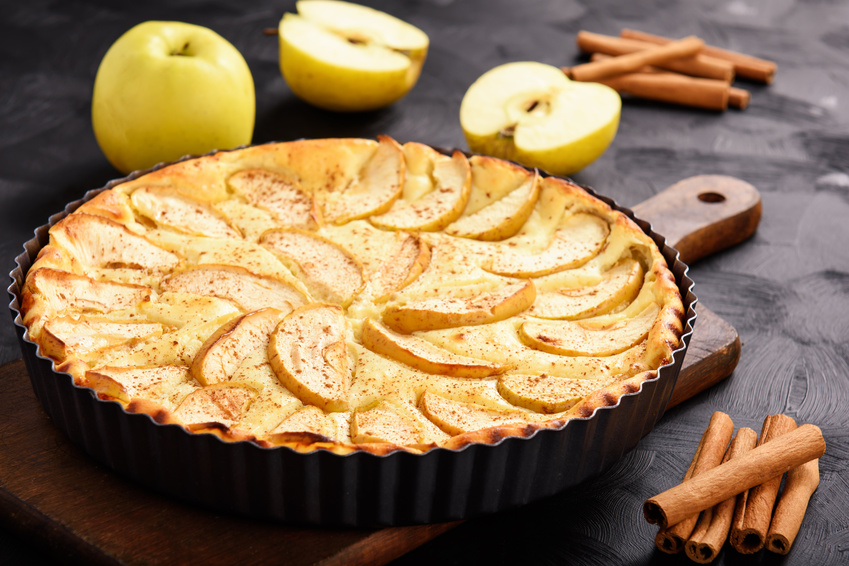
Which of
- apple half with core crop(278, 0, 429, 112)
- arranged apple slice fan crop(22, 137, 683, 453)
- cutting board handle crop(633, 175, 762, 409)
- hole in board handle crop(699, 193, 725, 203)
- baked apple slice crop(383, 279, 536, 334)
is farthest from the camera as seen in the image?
apple half with core crop(278, 0, 429, 112)

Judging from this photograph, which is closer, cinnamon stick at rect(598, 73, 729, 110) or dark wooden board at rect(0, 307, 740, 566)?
dark wooden board at rect(0, 307, 740, 566)

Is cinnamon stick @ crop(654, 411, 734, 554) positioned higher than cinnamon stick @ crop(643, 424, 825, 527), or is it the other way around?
cinnamon stick @ crop(643, 424, 825, 527)

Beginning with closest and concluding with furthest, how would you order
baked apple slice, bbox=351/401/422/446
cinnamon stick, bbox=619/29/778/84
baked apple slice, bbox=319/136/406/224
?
baked apple slice, bbox=351/401/422/446 < baked apple slice, bbox=319/136/406/224 < cinnamon stick, bbox=619/29/778/84

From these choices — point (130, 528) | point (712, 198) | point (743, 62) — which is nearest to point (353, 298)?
point (130, 528)

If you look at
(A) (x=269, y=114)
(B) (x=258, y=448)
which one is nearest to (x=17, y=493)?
(B) (x=258, y=448)

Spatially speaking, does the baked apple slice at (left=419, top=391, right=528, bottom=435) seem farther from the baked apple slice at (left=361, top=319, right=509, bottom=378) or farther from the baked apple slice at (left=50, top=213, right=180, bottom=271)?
the baked apple slice at (left=50, top=213, right=180, bottom=271)

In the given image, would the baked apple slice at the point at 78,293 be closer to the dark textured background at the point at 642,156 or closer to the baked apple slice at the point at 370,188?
the dark textured background at the point at 642,156

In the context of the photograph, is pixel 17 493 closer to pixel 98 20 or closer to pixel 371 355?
pixel 371 355

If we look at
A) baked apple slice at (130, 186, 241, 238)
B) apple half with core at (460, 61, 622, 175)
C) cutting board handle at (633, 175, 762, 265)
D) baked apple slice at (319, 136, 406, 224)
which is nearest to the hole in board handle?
cutting board handle at (633, 175, 762, 265)
